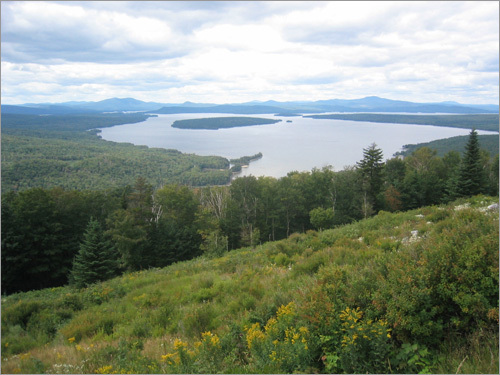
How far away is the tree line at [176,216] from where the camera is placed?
21.5 metres

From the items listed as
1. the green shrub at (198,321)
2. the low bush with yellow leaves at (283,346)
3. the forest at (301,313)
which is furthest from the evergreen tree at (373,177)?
the low bush with yellow leaves at (283,346)

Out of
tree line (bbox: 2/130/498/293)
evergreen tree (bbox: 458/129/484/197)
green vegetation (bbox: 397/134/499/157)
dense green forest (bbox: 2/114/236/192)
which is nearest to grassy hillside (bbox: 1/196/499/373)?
tree line (bbox: 2/130/498/293)

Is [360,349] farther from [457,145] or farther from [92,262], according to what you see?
[457,145]

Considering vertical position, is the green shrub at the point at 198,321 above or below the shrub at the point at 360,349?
below

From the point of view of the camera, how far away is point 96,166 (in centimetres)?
10869

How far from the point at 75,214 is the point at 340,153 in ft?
305

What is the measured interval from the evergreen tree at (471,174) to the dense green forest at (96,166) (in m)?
65.8

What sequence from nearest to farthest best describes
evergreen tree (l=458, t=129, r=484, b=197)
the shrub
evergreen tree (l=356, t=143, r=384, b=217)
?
the shrub, evergreen tree (l=458, t=129, r=484, b=197), evergreen tree (l=356, t=143, r=384, b=217)

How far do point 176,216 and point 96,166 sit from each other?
9017 centimetres

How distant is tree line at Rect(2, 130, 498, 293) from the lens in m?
21.5

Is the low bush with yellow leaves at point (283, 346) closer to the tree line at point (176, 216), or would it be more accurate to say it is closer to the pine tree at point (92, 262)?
the tree line at point (176, 216)

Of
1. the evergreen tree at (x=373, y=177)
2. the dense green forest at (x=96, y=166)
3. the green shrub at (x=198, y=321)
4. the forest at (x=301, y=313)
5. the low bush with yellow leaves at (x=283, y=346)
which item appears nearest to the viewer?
the forest at (x=301, y=313)

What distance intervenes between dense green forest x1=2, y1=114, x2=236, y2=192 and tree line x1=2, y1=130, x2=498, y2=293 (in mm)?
53144

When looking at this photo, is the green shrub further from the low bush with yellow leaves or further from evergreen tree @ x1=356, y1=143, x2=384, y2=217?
evergreen tree @ x1=356, y1=143, x2=384, y2=217
